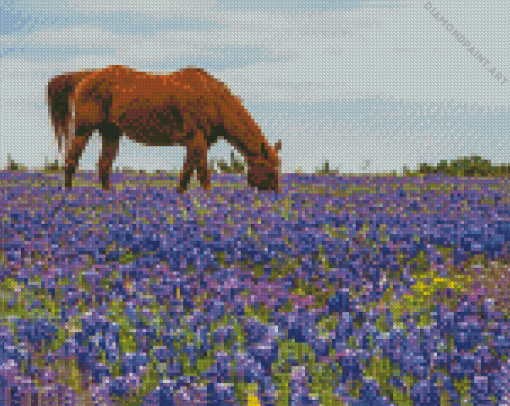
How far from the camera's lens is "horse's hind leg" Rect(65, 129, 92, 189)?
11180 mm

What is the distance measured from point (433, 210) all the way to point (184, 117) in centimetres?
406

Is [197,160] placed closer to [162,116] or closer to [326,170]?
[162,116]

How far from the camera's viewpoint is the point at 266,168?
11.4 m

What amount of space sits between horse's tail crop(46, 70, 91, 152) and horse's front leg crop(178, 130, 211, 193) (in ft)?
7.95

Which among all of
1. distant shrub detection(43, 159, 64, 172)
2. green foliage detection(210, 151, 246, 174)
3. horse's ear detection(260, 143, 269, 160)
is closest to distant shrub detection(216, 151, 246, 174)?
green foliage detection(210, 151, 246, 174)

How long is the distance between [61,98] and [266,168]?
3.75 m

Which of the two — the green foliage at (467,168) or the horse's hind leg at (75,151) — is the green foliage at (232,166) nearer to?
the green foliage at (467,168)

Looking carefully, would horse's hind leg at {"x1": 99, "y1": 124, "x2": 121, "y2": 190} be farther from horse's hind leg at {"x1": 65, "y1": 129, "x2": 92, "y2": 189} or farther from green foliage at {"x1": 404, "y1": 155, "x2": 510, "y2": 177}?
green foliage at {"x1": 404, "y1": 155, "x2": 510, "y2": 177}

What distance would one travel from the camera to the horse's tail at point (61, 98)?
11.8 meters

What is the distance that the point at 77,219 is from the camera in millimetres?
7957

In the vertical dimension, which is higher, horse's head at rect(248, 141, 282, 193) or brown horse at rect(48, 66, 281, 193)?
brown horse at rect(48, 66, 281, 193)

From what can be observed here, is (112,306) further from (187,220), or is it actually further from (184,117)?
(184,117)

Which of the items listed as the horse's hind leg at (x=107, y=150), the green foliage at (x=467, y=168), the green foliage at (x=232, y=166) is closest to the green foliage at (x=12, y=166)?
the green foliage at (x=232, y=166)

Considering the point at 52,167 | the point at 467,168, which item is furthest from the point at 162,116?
the point at 467,168
